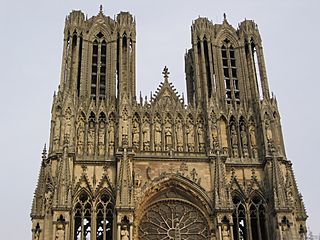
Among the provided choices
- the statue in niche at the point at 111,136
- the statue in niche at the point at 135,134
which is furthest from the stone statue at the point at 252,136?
the statue in niche at the point at 111,136

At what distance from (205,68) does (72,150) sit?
9.08 metres

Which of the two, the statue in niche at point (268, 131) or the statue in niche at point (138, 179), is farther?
the statue in niche at point (268, 131)

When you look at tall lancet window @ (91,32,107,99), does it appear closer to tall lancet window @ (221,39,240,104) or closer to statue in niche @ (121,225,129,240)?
tall lancet window @ (221,39,240,104)

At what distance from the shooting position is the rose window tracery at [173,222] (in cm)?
2534

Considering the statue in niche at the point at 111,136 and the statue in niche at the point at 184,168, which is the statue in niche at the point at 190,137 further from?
the statue in niche at the point at 111,136

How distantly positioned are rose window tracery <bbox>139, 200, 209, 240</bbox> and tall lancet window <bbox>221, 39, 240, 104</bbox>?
6.92 m

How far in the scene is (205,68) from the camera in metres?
30.4

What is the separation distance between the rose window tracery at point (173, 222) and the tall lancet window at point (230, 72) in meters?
6.92

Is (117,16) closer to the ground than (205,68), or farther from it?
farther from it

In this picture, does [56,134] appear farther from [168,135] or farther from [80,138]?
[168,135]

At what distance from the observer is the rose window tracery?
25344mm

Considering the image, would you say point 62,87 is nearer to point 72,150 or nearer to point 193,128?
point 72,150

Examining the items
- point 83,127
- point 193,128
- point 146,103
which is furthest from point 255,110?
point 83,127

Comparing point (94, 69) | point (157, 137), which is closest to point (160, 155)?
point (157, 137)
